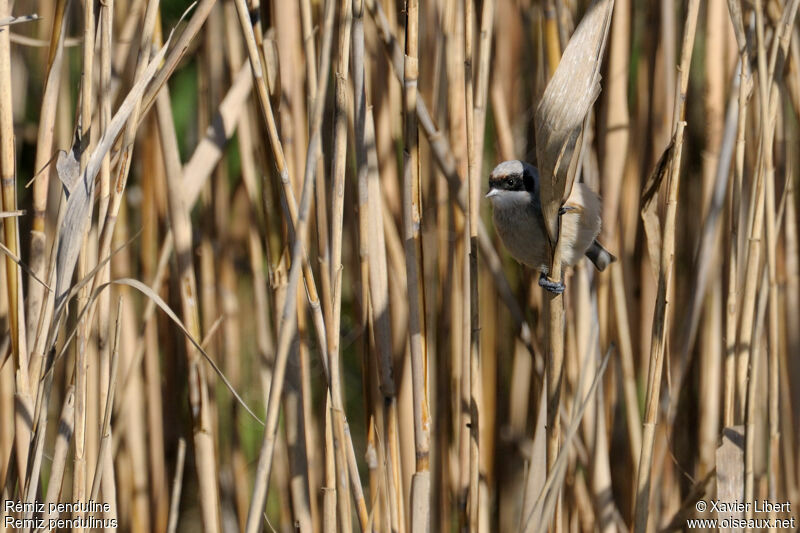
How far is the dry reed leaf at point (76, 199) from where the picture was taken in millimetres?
704

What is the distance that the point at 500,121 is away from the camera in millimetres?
1116

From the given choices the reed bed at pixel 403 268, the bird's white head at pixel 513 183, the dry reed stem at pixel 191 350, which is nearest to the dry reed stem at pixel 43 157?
the reed bed at pixel 403 268

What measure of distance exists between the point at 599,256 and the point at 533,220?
118mm

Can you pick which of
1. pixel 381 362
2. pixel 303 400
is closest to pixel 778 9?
pixel 381 362

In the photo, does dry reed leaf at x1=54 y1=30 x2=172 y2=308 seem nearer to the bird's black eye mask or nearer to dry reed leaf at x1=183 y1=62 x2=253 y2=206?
dry reed leaf at x1=183 y1=62 x2=253 y2=206

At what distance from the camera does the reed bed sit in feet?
2.52

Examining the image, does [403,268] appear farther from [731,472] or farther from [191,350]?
[731,472]

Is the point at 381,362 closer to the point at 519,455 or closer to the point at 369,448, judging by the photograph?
the point at 369,448

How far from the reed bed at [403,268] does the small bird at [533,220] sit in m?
0.05

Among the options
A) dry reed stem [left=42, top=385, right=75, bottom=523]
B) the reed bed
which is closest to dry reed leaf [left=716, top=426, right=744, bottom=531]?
the reed bed

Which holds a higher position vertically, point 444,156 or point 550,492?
point 444,156

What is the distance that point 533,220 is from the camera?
1085 mm

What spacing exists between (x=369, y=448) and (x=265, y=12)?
2.04ft

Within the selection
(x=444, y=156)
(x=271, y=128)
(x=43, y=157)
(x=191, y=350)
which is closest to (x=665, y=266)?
(x=444, y=156)
